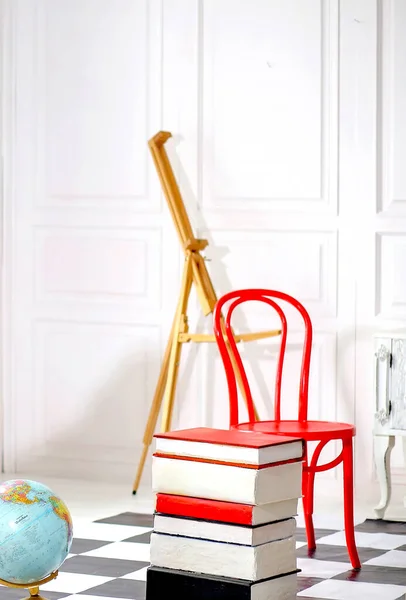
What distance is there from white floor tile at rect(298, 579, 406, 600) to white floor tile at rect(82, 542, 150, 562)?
→ 1.95 feet

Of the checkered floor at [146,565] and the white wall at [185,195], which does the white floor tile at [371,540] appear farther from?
the white wall at [185,195]

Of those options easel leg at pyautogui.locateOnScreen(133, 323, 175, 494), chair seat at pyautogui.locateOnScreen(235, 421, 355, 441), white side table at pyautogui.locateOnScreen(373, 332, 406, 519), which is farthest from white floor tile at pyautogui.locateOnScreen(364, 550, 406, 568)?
easel leg at pyautogui.locateOnScreen(133, 323, 175, 494)

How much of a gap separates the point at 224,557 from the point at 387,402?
58.8 inches

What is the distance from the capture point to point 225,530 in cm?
293

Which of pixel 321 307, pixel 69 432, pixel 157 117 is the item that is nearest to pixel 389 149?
pixel 321 307

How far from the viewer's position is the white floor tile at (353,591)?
3252mm

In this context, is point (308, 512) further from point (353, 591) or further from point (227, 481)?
point (227, 481)

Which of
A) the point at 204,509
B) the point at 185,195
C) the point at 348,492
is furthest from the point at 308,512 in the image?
the point at 185,195

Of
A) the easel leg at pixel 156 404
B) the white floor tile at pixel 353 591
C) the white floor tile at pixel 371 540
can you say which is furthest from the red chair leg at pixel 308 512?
the easel leg at pixel 156 404

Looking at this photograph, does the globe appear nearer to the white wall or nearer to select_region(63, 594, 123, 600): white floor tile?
select_region(63, 594, 123, 600): white floor tile

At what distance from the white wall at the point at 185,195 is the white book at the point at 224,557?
163 cm

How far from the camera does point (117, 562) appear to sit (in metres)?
3.64

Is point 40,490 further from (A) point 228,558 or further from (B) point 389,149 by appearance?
(B) point 389,149

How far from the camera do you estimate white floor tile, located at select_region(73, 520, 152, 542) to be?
399 centimetres
